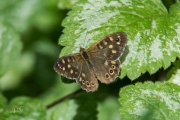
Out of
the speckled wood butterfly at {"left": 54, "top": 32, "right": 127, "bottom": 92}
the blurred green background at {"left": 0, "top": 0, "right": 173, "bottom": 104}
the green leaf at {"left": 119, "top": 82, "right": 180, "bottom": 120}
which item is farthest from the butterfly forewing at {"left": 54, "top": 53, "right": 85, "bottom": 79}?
the blurred green background at {"left": 0, "top": 0, "right": 173, "bottom": 104}

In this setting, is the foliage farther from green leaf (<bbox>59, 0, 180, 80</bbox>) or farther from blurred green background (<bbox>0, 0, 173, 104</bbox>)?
blurred green background (<bbox>0, 0, 173, 104</bbox>)

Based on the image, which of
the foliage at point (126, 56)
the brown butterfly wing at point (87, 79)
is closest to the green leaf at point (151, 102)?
the foliage at point (126, 56)

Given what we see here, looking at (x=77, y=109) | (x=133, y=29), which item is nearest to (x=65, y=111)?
(x=77, y=109)

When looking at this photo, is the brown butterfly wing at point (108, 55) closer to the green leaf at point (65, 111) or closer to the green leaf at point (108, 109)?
the green leaf at point (65, 111)

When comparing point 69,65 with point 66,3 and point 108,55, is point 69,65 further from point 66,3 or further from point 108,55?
point 66,3

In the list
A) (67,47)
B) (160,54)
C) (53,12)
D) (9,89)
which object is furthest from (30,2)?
(160,54)

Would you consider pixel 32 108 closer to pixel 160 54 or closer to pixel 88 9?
pixel 88 9

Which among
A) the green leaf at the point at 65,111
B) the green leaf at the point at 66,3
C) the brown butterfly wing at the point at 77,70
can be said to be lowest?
the green leaf at the point at 65,111
